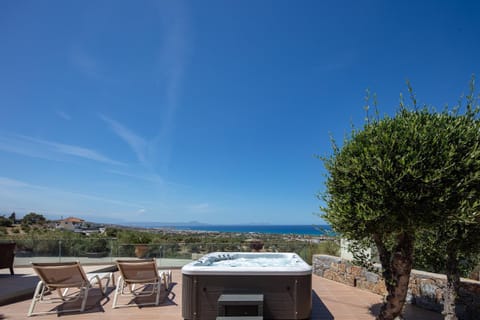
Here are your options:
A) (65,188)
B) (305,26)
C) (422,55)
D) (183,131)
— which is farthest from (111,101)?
(65,188)

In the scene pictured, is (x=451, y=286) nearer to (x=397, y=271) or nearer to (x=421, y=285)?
(x=397, y=271)

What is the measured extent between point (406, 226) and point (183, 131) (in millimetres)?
13622

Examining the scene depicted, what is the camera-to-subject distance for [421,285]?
5.49 m

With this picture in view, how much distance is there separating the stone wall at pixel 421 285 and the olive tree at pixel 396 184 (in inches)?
33.4

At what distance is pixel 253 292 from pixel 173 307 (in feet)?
6.17

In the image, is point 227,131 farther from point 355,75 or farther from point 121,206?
point 121,206

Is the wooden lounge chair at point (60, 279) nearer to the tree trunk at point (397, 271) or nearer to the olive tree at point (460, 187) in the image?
the tree trunk at point (397, 271)

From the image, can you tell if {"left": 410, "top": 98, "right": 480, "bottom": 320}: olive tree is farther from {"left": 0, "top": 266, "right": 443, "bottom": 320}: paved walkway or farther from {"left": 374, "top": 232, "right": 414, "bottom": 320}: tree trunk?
{"left": 0, "top": 266, "right": 443, "bottom": 320}: paved walkway

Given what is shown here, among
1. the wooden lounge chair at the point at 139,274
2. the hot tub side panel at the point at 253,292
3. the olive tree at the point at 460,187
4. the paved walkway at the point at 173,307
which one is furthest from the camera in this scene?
the wooden lounge chair at the point at 139,274

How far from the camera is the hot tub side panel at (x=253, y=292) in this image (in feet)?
14.5

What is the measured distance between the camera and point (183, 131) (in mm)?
15703

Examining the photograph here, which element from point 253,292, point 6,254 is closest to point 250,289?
point 253,292

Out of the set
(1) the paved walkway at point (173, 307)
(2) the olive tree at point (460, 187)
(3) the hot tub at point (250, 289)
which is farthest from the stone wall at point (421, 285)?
(3) the hot tub at point (250, 289)

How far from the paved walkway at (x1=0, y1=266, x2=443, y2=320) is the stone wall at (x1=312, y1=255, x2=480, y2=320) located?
21 cm
